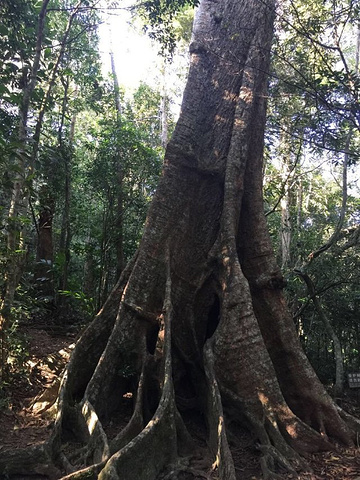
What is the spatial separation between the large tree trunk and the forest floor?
15 centimetres

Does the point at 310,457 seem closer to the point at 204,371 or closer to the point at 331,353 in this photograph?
the point at 204,371

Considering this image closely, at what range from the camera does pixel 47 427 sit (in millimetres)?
4266

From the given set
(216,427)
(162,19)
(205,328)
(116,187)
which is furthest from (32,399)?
(162,19)

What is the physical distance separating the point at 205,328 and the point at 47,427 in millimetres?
2188

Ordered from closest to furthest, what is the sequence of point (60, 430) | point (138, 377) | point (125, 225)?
1. point (60, 430)
2. point (138, 377)
3. point (125, 225)

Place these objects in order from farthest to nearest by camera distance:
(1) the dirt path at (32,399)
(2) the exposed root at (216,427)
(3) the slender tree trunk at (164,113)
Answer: (3) the slender tree trunk at (164,113)
(1) the dirt path at (32,399)
(2) the exposed root at (216,427)

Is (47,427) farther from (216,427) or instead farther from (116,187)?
(116,187)

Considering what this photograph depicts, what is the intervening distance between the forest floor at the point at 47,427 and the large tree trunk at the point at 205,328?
0.50 feet

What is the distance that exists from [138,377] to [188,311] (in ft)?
3.39

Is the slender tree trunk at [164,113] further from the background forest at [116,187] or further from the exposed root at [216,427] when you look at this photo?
the exposed root at [216,427]

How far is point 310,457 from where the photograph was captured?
12.9 feet

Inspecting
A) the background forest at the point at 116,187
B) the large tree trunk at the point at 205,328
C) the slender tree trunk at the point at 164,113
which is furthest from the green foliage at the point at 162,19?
the slender tree trunk at the point at 164,113

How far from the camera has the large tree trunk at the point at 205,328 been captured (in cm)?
374

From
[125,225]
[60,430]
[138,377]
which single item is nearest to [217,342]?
[138,377]
